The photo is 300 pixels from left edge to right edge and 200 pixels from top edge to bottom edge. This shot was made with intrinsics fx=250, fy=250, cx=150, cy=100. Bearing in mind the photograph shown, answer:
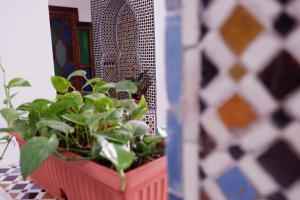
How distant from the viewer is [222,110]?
0.20 m

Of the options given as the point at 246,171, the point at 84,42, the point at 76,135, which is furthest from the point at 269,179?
the point at 84,42

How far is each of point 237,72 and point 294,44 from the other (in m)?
0.04

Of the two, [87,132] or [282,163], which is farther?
[87,132]

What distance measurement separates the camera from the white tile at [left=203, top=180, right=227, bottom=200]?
22 centimetres

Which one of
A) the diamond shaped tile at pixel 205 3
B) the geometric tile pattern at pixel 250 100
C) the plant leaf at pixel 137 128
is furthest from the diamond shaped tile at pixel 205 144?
the plant leaf at pixel 137 128

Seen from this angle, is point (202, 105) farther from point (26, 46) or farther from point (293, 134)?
point (26, 46)

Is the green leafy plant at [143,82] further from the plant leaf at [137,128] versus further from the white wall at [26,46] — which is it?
the plant leaf at [137,128]

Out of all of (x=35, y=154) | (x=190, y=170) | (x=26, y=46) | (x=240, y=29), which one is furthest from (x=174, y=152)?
(x=26, y=46)

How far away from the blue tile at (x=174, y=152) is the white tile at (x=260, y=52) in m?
0.08

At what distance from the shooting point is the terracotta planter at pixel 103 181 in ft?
1.17

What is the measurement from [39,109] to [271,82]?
47cm

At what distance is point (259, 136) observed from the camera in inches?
7.2

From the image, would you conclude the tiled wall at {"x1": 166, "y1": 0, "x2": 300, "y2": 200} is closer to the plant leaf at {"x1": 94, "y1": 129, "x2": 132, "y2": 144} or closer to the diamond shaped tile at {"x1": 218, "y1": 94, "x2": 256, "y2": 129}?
the diamond shaped tile at {"x1": 218, "y1": 94, "x2": 256, "y2": 129}

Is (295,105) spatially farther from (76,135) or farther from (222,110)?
(76,135)
